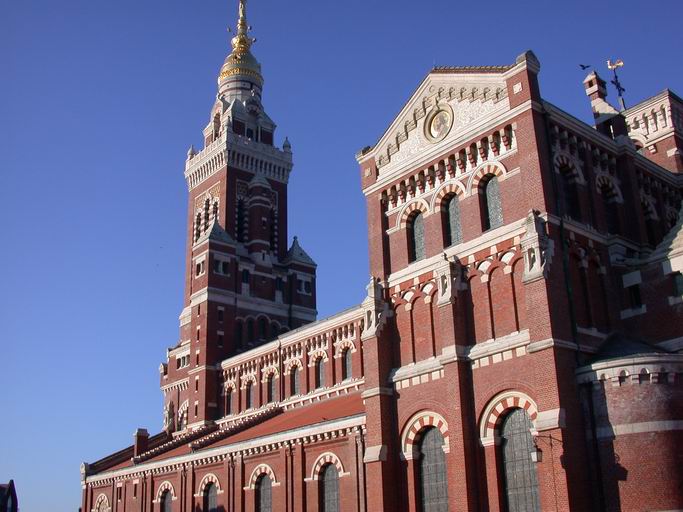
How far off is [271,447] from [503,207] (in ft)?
65.1

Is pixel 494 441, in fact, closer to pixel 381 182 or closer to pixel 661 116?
pixel 381 182

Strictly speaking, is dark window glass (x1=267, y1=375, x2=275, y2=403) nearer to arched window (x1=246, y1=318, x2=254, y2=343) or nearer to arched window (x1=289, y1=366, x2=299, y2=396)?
arched window (x1=289, y1=366, x2=299, y2=396)

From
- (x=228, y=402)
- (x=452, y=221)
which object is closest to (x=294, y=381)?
(x=228, y=402)

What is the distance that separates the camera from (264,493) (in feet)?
143

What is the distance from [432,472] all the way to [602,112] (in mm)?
19291

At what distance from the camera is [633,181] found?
34.8m

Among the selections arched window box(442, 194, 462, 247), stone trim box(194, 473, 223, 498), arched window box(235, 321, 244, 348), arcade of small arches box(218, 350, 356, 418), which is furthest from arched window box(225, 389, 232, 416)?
arched window box(442, 194, 462, 247)

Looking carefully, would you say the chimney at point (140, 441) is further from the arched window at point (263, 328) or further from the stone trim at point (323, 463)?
the stone trim at point (323, 463)

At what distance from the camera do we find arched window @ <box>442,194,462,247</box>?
33.3 meters

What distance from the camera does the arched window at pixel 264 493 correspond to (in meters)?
42.9

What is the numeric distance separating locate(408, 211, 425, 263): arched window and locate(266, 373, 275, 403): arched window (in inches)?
1033

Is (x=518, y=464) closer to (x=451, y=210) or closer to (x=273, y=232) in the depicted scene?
(x=451, y=210)

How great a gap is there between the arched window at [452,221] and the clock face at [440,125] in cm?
290

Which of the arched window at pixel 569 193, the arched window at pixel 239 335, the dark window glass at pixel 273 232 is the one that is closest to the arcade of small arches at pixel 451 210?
the arched window at pixel 569 193
